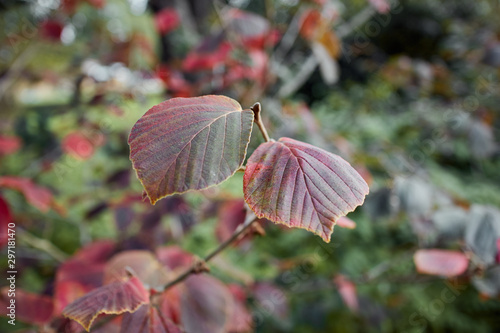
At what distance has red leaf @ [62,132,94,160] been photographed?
148 cm

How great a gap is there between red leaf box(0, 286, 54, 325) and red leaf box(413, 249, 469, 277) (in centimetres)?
69

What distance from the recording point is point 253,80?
1504 millimetres

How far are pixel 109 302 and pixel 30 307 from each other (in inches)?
15.0

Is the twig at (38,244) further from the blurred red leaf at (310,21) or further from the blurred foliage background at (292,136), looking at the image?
the blurred red leaf at (310,21)

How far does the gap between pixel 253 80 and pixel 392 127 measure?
4.55ft

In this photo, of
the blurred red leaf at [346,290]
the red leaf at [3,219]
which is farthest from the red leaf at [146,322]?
the blurred red leaf at [346,290]

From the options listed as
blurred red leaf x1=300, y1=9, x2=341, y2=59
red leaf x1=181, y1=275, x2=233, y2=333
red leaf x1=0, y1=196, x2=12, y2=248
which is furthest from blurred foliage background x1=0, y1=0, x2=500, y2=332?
red leaf x1=181, y1=275, x2=233, y2=333

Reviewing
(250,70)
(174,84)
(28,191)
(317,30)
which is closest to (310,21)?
(317,30)

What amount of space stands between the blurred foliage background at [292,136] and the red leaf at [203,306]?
13.5 inches

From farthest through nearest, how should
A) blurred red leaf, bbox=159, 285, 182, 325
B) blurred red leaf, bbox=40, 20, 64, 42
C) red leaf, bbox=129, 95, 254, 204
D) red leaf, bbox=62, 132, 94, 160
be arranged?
blurred red leaf, bbox=40, 20, 64, 42 < red leaf, bbox=62, 132, 94, 160 < blurred red leaf, bbox=159, 285, 182, 325 < red leaf, bbox=129, 95, 254, 204

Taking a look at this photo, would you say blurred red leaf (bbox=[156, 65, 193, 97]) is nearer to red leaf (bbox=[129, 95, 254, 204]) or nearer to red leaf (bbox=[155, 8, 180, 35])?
red leaf (bbox=[155, 8, 180, 35])

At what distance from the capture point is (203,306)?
0.58m

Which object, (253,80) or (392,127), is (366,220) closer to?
(392,127)

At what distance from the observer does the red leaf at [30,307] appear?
64 cm
